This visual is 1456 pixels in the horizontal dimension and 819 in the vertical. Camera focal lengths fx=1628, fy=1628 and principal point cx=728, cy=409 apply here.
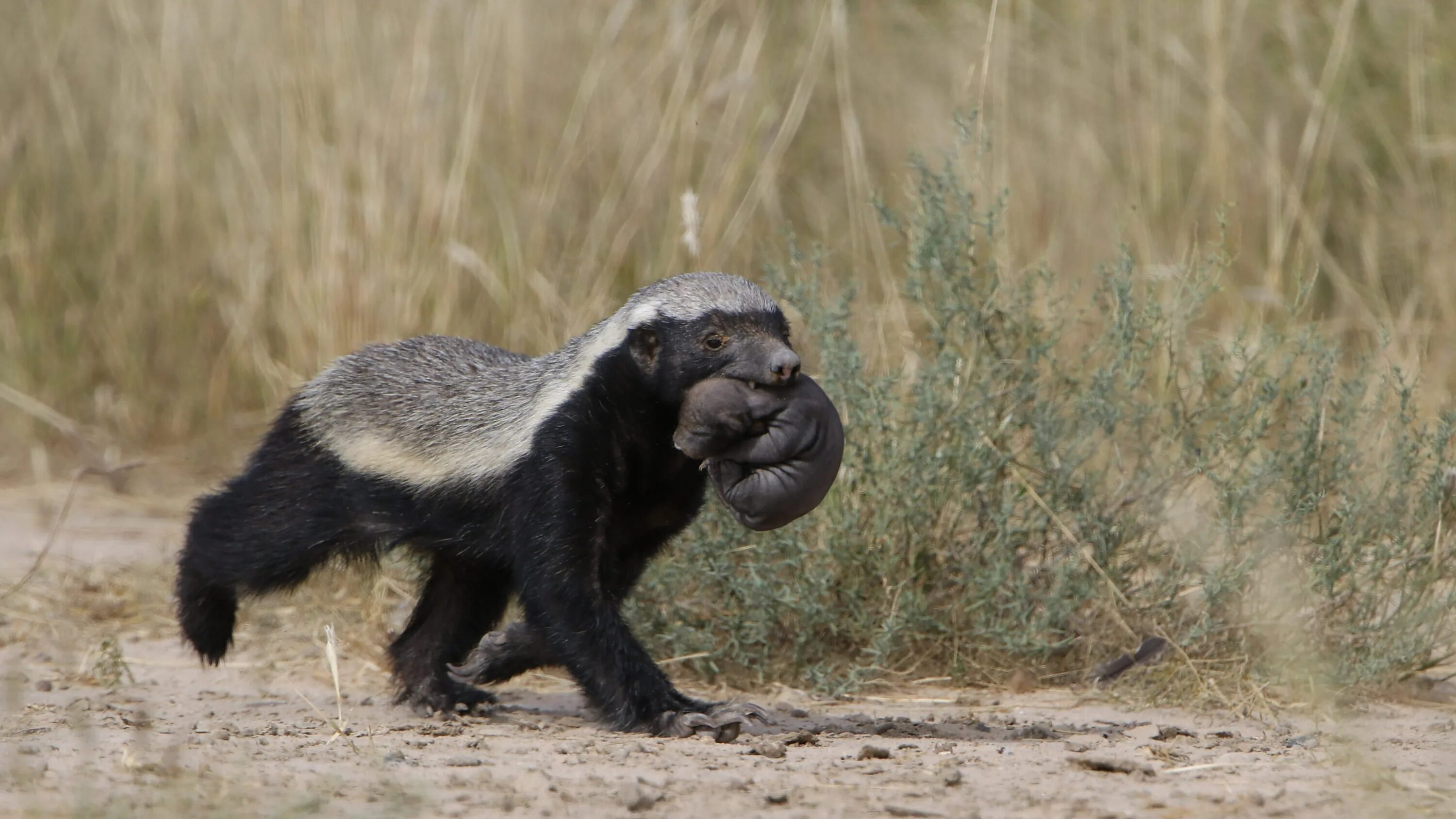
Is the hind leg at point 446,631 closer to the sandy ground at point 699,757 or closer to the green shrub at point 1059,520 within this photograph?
the sandy ground at point 699,757

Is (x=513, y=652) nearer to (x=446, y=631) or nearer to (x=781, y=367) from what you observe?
(x=446, y=631)

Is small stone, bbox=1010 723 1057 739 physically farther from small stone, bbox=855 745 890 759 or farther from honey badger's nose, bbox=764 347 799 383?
honey badger's nose, bbox=764 347 799 383

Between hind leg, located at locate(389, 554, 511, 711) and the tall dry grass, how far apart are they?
6.47 ft

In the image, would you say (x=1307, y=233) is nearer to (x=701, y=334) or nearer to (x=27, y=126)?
(x=701, y=334)

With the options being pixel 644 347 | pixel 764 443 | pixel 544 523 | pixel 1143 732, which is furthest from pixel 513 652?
pixel 1143 732

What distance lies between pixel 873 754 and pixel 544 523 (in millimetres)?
1050

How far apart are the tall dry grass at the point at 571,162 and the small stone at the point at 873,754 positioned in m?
2.68

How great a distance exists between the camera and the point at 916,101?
8.80 metres

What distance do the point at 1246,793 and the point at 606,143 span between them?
16.0 feet

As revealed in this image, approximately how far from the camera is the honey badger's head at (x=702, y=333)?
13.4ft

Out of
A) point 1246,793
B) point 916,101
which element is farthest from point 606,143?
point 1246,793

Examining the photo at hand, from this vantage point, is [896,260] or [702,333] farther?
[896,260]

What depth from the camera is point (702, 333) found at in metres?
4.15

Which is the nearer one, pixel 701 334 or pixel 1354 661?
pixel 701 334
